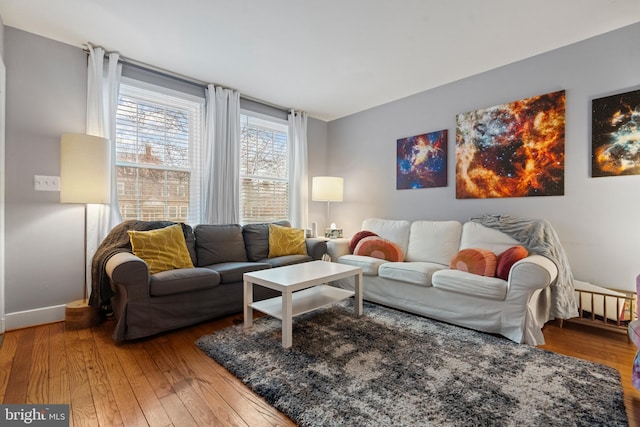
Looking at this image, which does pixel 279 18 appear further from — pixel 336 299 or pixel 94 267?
pixel 94 267

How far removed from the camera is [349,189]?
4.55 m

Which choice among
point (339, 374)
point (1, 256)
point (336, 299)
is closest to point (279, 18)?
point (336, 299)

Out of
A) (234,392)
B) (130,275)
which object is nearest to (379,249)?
(234,392)

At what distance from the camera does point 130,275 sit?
213 cm

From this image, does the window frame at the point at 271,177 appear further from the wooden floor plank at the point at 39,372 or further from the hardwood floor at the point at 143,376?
the wooden floor plank at the point at 39,372

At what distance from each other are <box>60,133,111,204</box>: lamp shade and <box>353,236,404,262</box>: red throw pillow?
256cm

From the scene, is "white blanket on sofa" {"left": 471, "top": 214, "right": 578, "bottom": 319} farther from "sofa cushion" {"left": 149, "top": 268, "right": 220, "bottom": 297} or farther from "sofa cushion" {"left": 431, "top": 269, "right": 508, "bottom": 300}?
"sofa cushion" {"left": 149, "top": 268, "right": 220, "bottom": 297}

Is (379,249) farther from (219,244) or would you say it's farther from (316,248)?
(219,244)

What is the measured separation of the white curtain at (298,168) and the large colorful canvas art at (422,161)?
1.38 metres

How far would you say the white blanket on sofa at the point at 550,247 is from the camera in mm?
2342

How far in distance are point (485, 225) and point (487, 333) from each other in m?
1.05

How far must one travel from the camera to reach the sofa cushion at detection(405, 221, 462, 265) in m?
3.09

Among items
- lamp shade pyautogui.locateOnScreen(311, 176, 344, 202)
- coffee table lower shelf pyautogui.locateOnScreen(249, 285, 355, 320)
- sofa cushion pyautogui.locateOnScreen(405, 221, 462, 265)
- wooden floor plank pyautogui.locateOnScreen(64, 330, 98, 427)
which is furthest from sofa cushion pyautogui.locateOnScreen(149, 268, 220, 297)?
sofa cushion pyautogui.locateOnScreen(405, 221, 462, 265)
